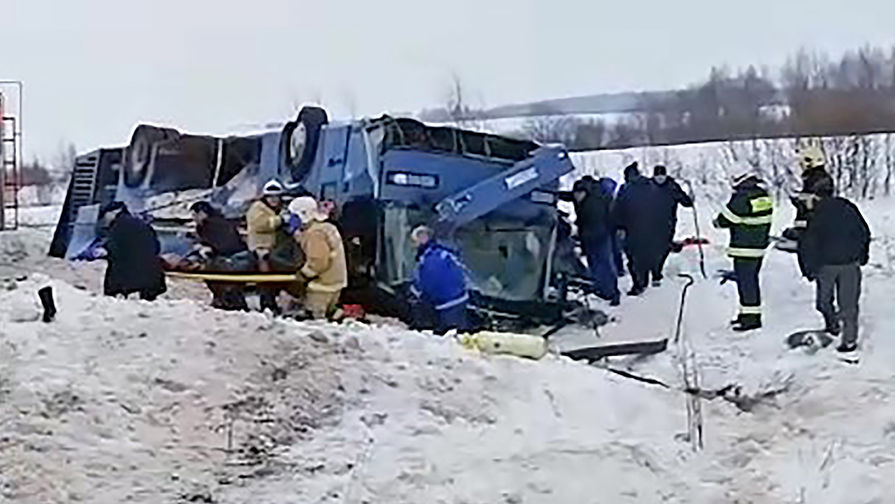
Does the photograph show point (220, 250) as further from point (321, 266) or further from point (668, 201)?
point (668, 201)

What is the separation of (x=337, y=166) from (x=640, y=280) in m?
3.45

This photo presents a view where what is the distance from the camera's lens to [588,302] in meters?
15.7

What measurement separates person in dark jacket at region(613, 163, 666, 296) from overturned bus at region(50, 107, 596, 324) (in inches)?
23.0

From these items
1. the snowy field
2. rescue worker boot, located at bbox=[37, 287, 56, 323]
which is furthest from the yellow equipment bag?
rescue worker boot, located at bbox=[37, 287, 56, 323]

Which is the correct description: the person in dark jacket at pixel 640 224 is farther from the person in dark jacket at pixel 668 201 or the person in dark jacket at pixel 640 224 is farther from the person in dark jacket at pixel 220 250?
the person in dark jacket at pixel 220 250

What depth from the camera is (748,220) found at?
43.9ft

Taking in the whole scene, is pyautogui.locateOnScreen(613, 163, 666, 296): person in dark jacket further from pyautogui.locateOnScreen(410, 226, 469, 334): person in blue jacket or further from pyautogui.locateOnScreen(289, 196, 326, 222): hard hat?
pyautogui.locateOnScreen(289, 196, 326, 222): hard hat

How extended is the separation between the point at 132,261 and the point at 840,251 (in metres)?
5.50

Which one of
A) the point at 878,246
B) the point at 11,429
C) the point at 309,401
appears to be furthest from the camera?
the point at 878,246

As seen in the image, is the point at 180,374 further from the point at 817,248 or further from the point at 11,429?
the point at 817,248

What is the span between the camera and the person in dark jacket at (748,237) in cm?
1333

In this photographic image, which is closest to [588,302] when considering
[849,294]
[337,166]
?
[337,166]

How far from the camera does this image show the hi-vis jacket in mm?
13320

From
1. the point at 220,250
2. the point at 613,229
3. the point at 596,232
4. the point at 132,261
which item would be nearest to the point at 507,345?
the point at 132,261
